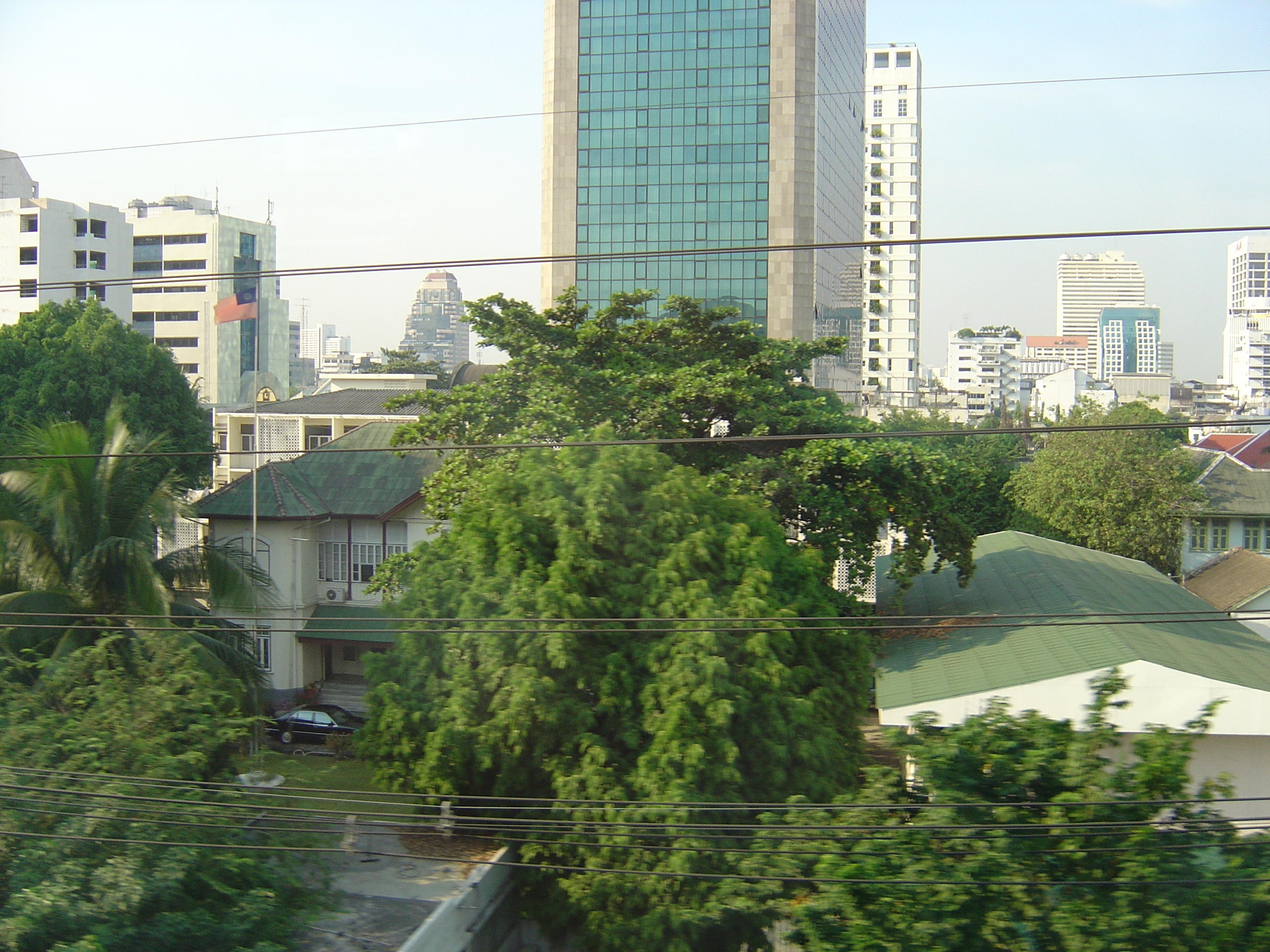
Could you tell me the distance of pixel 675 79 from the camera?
143ft

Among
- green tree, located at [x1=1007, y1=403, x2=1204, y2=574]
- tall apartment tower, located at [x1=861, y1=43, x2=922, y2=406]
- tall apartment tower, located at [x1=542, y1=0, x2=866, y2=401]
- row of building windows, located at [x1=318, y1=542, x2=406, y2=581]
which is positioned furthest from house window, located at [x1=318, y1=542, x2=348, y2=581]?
tall apartment tower, located at [x1=861, y1=43, x2=922, y2=406]

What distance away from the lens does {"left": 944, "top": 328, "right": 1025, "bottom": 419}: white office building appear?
323ft

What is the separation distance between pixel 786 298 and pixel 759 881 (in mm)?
37442

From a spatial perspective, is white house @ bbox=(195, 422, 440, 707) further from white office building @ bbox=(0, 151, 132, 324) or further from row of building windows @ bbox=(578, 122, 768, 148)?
white office building @ bbox=(0, 151, 132, 324)

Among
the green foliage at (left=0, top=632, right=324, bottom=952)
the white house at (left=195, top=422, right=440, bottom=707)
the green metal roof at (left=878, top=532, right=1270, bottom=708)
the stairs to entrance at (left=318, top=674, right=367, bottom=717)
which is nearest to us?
the green foliage at (left=0, top=632, right=324, bottom=952)

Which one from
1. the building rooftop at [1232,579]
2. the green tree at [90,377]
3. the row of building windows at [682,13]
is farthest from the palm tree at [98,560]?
the row of building windows at [682,13]

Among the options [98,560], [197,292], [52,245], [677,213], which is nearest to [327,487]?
[98,560]

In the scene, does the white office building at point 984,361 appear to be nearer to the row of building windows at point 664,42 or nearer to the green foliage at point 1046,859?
the row of building windows at point 664,42

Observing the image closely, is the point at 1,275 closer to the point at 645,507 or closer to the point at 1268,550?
the point at 645,507

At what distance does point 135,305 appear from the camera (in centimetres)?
5478

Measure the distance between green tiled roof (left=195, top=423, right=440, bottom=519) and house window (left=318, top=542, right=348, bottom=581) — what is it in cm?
77

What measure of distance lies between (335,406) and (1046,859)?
90.7 ft

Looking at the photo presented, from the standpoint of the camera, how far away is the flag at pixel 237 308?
37.2 meters

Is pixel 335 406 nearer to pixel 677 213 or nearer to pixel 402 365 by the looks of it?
pixel 677 213
